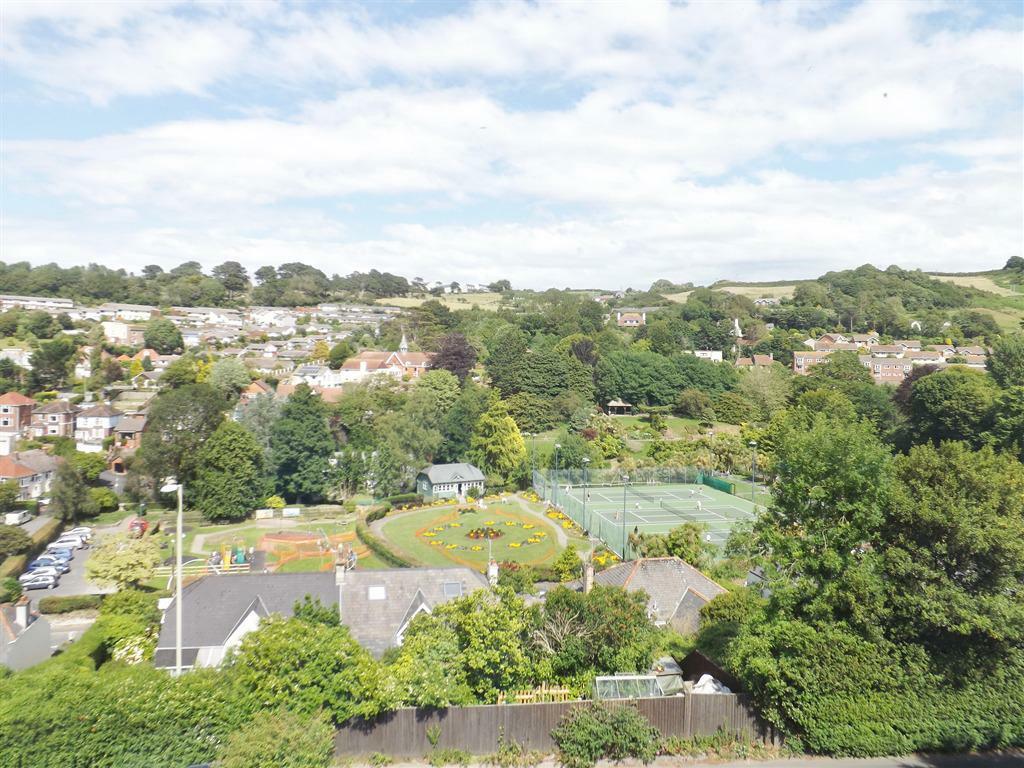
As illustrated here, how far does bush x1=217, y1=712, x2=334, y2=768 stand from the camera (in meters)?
10.7

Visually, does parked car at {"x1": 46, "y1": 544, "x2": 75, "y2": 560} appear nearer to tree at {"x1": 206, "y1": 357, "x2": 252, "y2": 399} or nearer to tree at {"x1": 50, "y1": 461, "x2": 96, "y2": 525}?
tree at {"x1": 50, "y1": 461, "x2": 96, "y2": 525}

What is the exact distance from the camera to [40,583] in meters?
28.6

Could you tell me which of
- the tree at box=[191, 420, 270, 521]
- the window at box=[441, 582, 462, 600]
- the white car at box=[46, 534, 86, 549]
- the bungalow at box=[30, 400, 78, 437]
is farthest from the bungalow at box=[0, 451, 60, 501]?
the window at box=[441, 582, 462, 600]

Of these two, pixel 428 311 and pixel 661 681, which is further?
pixel 428 311

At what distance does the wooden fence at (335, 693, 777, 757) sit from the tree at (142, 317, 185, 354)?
76.7 m

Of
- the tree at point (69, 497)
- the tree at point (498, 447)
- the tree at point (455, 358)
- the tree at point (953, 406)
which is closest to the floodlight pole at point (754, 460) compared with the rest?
the tree at point (953, 406)

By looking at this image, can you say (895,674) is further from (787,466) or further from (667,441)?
(667,441)

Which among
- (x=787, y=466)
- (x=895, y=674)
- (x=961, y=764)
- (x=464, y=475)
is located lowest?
(x=464, y=475)

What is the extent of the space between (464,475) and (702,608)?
2881 cm

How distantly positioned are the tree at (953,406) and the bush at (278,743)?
142 ft

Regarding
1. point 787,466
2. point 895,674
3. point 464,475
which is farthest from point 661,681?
point 464,475

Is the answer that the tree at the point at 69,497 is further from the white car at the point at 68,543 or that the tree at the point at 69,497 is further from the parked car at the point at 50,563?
the parked car at the point at 50,563

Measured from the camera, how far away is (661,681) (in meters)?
14.1

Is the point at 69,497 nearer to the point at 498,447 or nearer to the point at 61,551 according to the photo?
the point at 61,551
